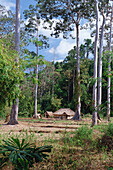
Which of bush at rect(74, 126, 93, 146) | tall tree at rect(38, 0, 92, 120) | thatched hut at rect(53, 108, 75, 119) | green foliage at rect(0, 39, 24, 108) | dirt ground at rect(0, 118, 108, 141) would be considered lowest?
thatched hut at rect(53, 108, 75, 119)

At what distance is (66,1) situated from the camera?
17.7m

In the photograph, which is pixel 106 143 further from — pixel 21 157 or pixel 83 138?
pixel 21 157

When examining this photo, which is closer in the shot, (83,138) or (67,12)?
(83,138)

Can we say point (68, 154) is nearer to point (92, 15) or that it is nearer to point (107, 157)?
point (107, 157)

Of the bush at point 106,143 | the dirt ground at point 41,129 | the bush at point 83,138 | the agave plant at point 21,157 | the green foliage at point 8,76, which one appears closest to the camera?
the agave plant at point 21,157

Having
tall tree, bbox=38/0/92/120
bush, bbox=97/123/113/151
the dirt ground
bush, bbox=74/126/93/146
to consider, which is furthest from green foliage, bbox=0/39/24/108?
tall tree, bbox=38/0/92/120

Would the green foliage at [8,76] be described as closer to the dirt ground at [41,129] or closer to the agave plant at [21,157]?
the agave plant at [21,157]

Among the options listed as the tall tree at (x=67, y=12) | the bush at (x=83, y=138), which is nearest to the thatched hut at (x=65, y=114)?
the tall tree at (x=67, y=12)

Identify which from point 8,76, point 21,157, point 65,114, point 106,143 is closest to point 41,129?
point 106,143

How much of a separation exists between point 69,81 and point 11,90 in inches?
1235

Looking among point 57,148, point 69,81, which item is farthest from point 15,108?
point 69,81

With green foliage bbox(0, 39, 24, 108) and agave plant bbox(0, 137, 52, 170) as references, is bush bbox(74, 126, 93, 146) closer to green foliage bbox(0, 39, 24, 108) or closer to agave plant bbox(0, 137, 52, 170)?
agave plant bbox(0, 137, 52, 170)

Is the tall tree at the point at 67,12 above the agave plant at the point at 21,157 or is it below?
above

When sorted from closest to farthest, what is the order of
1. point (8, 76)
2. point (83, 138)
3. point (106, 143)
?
point (8, 76), point (106, 143), point (83, 138)
